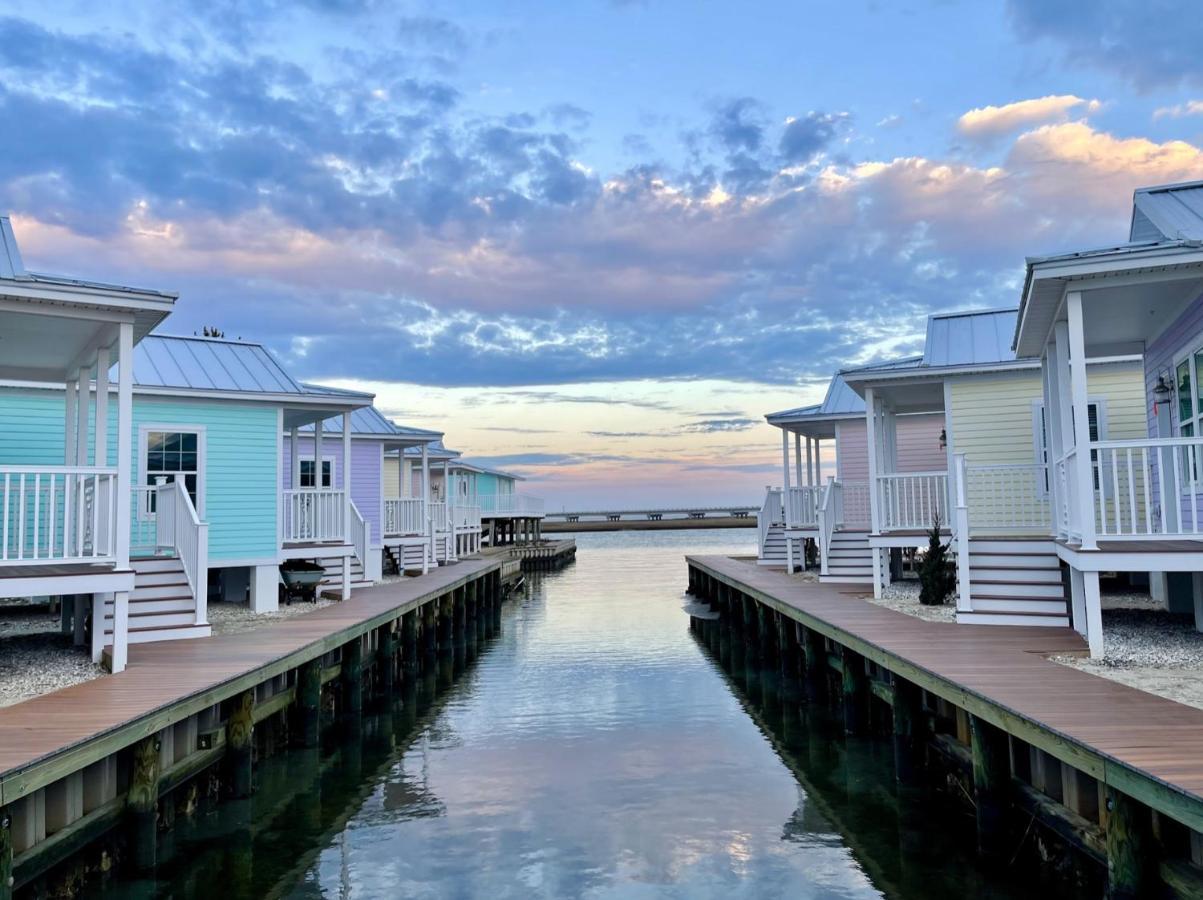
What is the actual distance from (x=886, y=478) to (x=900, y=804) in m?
7.97

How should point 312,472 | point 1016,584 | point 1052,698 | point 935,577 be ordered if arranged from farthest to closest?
1. point 312,472
2. point 935,577
3. point 1016,584
4. point 1052,698

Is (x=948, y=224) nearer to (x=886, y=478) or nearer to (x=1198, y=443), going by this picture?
(x=886, y=478)

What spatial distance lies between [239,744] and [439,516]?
75.2ft

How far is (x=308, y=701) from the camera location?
40.8ft

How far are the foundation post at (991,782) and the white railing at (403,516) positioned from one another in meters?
19.0

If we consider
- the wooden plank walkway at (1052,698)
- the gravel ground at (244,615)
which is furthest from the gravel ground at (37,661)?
the wooden plank walkway at (1052,698)

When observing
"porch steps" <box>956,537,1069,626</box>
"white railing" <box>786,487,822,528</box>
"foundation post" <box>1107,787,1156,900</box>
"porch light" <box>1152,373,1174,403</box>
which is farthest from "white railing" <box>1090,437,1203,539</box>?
"white railing" <box>786,487,822,528</box>

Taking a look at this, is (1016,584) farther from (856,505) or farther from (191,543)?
(191,543)

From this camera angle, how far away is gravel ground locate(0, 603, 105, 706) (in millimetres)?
8836

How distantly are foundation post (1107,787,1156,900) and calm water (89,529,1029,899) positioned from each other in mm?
1523

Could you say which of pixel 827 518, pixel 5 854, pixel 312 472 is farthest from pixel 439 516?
pixel 5 854

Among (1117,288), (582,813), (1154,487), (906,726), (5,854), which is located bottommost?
(582,813)

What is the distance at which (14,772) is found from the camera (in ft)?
18.6

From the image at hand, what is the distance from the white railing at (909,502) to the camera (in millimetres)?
16312
